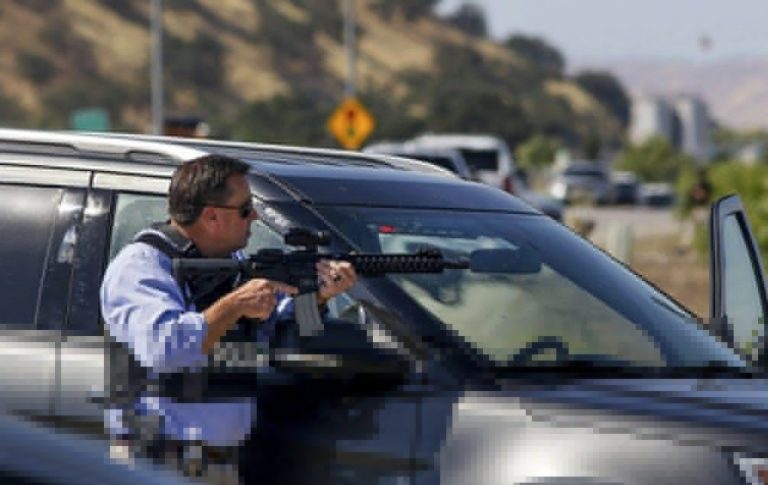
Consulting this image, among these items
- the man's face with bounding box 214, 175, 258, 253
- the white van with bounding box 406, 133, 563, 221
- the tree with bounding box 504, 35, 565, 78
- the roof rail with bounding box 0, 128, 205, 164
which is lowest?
the man's face with bounding box 214, 175, 258, 253

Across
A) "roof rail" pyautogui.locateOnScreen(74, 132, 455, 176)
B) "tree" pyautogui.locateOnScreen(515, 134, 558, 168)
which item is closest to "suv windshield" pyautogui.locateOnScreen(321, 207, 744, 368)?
"roof rail" pyautogui.locateOnScreen(74, 132, 455, 176)

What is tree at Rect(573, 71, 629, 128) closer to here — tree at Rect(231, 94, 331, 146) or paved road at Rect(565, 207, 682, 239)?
tree at Rect(231, 94, 331, 146)

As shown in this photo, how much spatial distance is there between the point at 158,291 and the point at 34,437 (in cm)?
217

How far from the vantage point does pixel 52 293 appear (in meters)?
6.15

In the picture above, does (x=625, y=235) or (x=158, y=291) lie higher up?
(x=625, y=235)

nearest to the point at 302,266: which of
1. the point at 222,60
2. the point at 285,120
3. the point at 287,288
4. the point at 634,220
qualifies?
the point at 287,288

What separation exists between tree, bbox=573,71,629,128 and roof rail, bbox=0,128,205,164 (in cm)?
15002

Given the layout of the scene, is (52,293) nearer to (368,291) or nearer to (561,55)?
(368,291)

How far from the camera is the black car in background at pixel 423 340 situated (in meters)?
5.45

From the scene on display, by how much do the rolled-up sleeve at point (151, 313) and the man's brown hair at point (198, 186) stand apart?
120mm

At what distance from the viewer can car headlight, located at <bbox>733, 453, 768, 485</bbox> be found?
17.6 ft

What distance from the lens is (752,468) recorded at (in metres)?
5.38

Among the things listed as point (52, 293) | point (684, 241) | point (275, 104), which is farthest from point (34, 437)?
point (275, 104)

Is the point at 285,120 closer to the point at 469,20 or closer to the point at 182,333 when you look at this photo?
the point at 469,20
